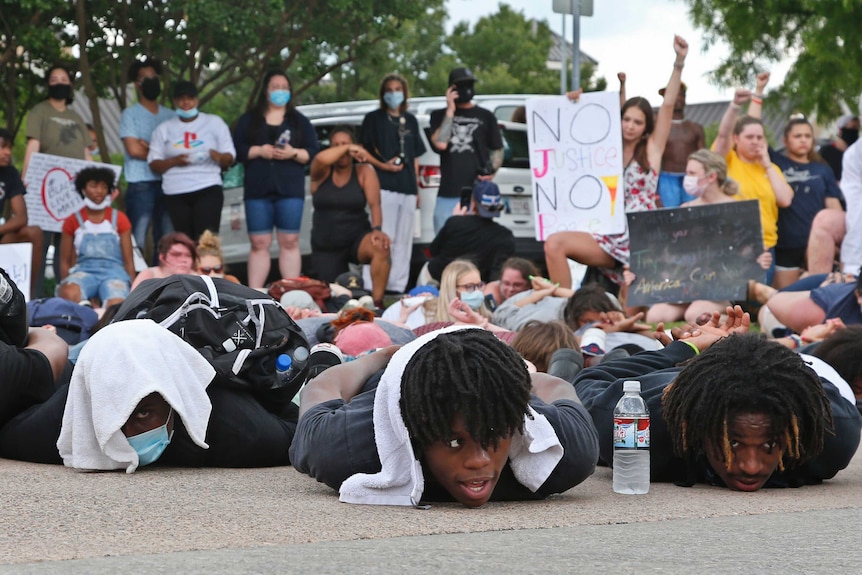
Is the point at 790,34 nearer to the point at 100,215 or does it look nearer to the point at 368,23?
the point at 368,23

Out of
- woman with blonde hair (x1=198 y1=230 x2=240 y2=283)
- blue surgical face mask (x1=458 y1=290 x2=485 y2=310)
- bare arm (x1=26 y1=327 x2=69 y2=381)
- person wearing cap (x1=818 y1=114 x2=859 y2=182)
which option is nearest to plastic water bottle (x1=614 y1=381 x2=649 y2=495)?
bare arm (x1=26 y1=327 x2=69 y2=381)

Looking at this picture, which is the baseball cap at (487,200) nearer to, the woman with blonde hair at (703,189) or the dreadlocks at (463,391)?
the woman with blonde hair at (703,189)

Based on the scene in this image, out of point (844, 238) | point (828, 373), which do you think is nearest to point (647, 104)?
point (844, 238)

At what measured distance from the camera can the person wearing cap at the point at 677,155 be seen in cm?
1188

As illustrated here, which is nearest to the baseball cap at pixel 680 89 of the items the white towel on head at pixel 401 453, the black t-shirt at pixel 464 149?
the black t-shirt at pixel 464 149

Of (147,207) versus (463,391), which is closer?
(463,391)

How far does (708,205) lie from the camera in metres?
11.3

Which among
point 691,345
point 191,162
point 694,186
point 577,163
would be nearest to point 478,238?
point 577,163

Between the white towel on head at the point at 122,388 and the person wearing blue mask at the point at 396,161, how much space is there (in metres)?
7.11

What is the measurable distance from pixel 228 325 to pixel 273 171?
248 inches

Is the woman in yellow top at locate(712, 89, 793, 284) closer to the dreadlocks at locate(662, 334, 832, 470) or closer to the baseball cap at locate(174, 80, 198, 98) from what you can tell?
the baseball cap at locate(174, 80, 198, 98)

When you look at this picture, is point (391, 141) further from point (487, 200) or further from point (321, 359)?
point (321, 359)

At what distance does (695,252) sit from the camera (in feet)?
36.8

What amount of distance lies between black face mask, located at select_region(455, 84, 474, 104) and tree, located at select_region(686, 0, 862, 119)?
6.32m
